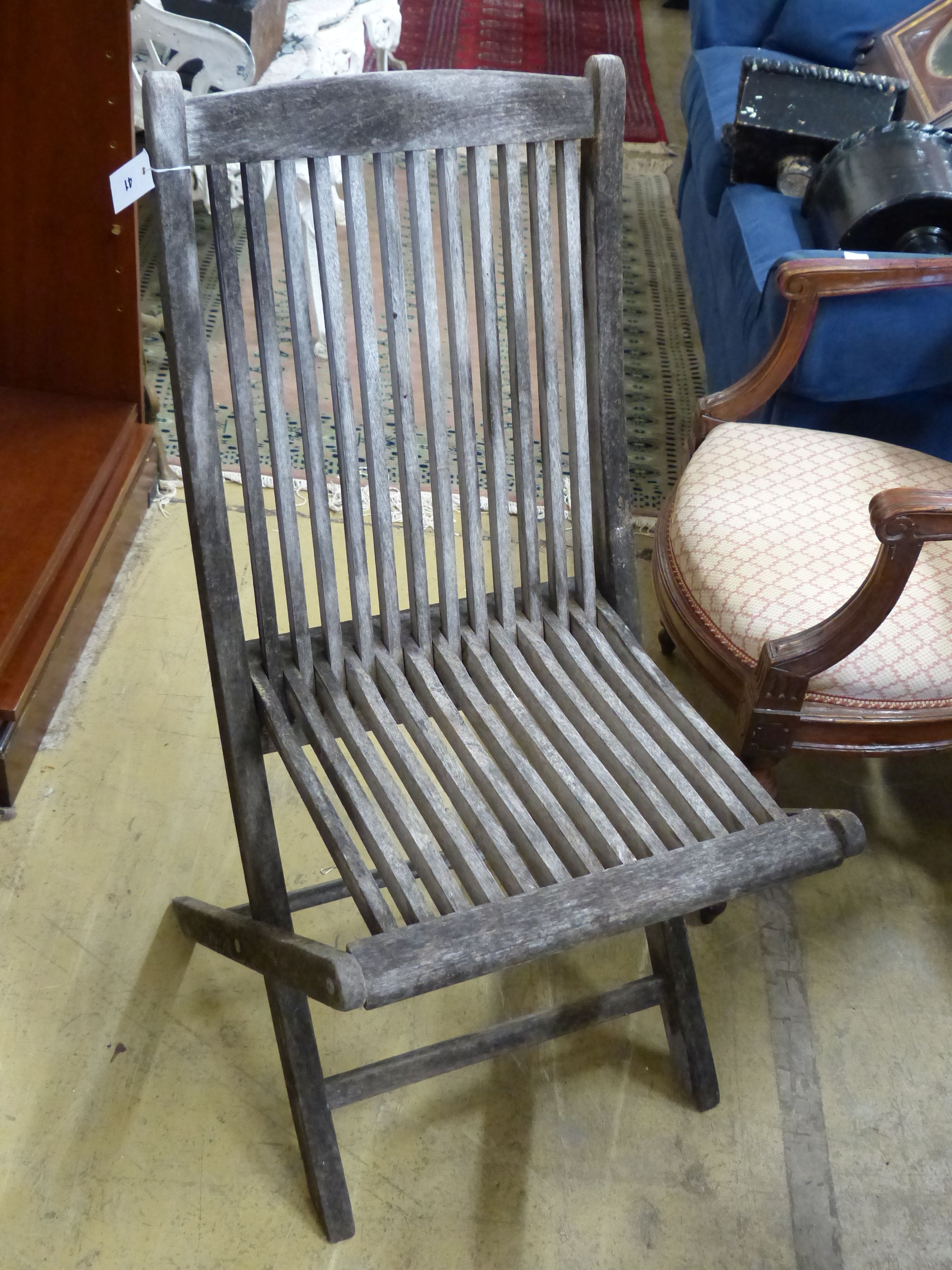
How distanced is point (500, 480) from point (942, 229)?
125 centimetres

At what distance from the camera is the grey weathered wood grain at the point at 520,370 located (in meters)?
1.41

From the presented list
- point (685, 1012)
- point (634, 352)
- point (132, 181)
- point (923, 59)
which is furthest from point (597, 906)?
point (923, 59)

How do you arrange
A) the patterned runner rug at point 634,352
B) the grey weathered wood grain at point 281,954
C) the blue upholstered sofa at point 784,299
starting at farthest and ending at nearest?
the patterned runner rug at point 634,352
the blue upholstered sofa at point 784,299
the grey weathered wood grain at point 281,954

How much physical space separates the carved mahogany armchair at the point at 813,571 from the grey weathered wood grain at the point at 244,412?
2.22 ft

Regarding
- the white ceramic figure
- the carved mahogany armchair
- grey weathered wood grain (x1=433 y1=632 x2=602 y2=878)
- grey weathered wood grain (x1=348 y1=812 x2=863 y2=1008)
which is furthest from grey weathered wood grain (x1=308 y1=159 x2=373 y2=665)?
the white ceramic figure

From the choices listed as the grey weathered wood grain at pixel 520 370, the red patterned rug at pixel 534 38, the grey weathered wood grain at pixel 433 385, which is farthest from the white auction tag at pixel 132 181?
the red patterned rug at pixel 534 38

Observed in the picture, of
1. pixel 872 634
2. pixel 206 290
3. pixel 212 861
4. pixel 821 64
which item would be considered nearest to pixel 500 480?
pixel 872 634

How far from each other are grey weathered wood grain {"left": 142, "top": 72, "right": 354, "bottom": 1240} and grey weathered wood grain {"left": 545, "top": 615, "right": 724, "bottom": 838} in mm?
404

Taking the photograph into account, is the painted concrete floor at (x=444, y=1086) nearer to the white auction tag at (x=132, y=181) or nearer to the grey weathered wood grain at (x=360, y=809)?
the grey weathered wood grain at (x=360, y=809)

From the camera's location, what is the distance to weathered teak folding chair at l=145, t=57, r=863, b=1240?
3.89ft

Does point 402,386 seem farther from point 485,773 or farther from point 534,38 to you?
point 534,38

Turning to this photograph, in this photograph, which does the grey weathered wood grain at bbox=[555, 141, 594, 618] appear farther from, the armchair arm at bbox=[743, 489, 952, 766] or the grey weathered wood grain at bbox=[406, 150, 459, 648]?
the armchair arm at bbox=[743, 489, 952, 766]

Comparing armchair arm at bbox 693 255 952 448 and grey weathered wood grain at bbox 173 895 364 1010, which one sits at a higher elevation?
armchair arm at bbox 693 255 952 448

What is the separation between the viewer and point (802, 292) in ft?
6.28
